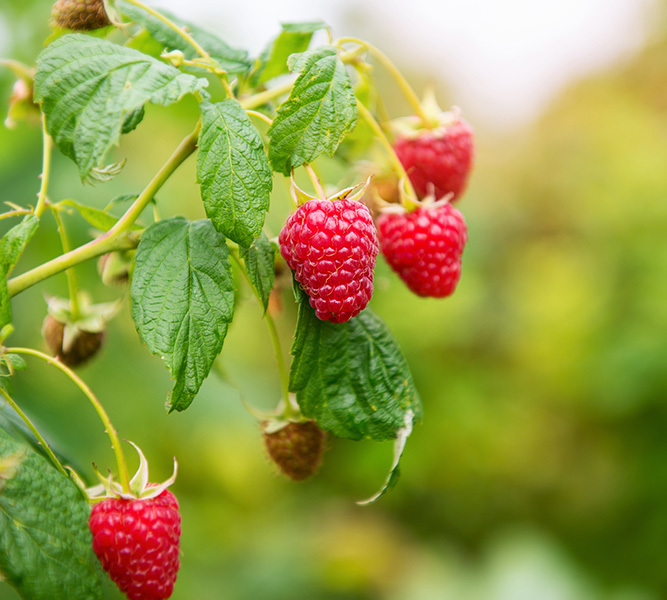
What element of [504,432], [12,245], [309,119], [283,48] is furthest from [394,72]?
[504,432]

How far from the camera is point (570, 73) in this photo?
537cm

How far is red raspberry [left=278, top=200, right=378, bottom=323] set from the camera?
700mm

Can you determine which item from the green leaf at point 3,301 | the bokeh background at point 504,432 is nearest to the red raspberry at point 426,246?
the green leaf at point 3,301

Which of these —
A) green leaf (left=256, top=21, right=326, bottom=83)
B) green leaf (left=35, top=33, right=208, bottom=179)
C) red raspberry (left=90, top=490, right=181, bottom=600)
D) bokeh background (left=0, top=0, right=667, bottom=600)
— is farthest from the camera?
bokeh background (left=0, top=0, right=667, bottom=600)

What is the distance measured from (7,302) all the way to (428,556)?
3112 mm

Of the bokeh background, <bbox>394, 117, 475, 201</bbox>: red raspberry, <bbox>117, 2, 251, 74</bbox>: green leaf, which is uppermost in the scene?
<bbox>117, 2, 251, 74</bbox>: green leaf

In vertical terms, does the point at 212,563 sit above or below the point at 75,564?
below

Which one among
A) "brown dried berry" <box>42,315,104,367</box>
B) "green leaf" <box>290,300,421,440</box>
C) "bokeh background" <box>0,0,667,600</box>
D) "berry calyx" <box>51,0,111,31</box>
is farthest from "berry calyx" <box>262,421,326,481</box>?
"bokeh background" <box>0,0,667,600</box>

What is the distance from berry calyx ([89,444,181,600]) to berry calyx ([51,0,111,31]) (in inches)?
17.5

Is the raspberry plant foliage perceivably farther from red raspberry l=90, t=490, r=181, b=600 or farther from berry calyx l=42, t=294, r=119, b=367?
berry calyx l=42, t=294, r=119, b=367

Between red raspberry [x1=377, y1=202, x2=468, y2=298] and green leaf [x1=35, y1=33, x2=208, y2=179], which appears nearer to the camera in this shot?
green leaf [x1=35, y1=33, x2=208, y2=179]

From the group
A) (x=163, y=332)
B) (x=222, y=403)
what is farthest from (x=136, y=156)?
(x=163, y=332)

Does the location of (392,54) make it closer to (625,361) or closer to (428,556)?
(625,361)

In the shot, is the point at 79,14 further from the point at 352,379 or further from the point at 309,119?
the point at 352,379
